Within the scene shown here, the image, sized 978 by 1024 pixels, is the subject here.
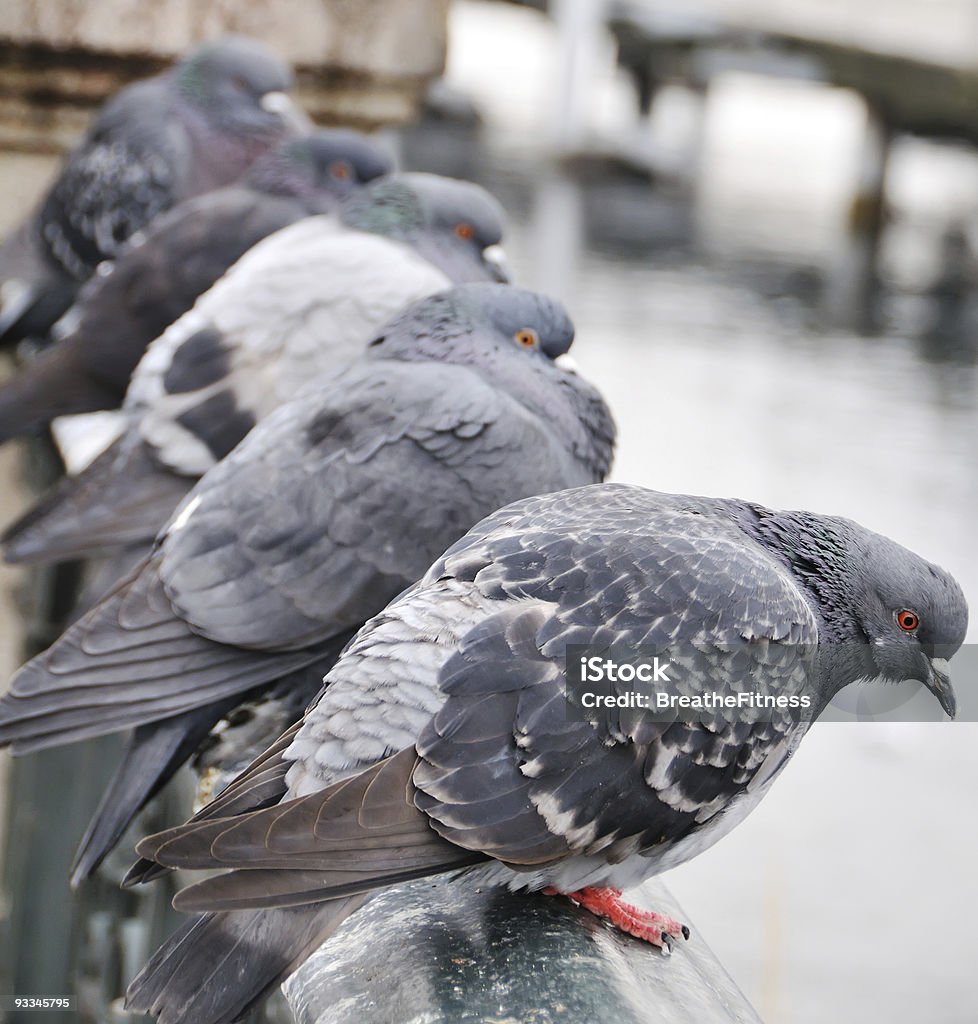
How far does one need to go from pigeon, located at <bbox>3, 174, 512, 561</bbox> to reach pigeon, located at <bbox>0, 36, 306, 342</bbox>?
3.29 feet

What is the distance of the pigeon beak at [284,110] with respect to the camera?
588cm

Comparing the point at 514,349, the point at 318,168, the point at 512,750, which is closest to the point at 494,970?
the point at 512,750

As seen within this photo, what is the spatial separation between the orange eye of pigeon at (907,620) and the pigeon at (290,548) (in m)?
0.93

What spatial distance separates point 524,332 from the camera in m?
3.85

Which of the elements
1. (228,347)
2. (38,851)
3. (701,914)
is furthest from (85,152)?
(701,914)

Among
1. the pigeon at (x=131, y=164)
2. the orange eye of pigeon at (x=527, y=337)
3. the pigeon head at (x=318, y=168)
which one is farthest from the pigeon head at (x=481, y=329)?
the pigeon at (x=131, y=164)

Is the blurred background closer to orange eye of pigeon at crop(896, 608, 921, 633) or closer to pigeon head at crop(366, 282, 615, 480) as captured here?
orange eye of pigeon at crop(896, 608, 921, 633)

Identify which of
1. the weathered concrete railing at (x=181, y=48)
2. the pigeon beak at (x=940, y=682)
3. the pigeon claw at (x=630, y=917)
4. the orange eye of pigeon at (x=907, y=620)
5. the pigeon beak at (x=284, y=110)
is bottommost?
the pigeon claw at (x=630, y=917)

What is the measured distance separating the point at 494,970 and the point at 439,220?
10.5ft

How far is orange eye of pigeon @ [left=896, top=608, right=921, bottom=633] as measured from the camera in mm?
2779

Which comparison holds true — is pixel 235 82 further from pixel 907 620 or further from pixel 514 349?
pixel 907 620

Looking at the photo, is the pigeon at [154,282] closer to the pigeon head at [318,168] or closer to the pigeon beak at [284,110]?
the pigeon head at [318,168]

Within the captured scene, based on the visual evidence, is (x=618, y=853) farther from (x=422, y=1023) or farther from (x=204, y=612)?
(x=204, y=612)

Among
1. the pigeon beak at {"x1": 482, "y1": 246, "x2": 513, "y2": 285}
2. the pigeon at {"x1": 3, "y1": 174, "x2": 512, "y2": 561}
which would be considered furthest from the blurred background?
the pigeon beak at {"x1": 482, "y1": 246, "x2": 513, "y2": 285}
